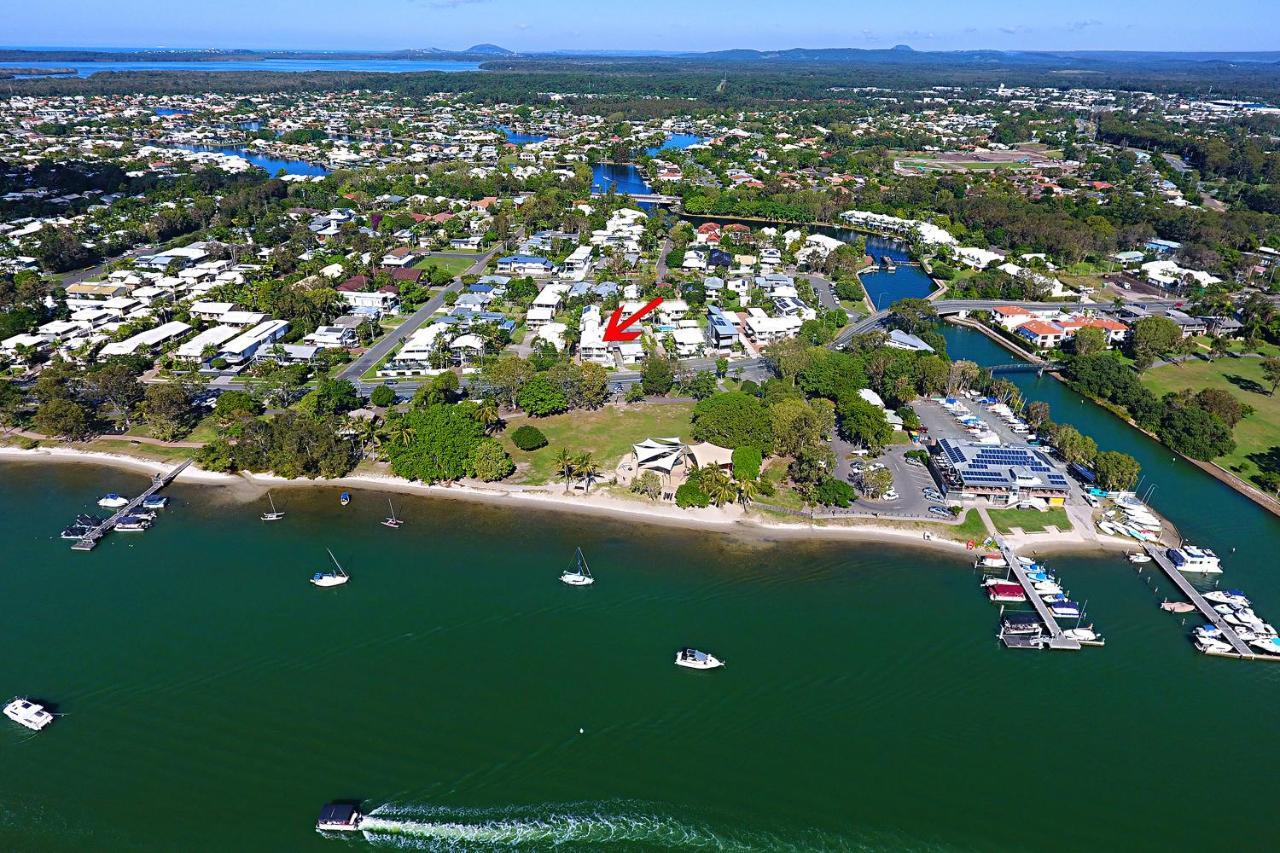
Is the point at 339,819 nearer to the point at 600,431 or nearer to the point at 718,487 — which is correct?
the point at 718,487

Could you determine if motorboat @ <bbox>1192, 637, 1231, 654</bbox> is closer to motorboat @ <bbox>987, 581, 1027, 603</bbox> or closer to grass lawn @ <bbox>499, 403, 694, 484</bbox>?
motorboat @ <bbox>987, 581, 1027, 603</bbox>

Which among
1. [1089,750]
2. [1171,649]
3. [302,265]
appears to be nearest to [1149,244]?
[1171,649]

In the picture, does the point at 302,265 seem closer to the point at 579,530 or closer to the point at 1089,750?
the point at 579,530

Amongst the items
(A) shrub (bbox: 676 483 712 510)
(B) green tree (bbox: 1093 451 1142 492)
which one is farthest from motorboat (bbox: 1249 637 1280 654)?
(A) shrub (bbox: 676 483 712 510)

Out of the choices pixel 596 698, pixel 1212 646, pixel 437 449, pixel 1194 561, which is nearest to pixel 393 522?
pixel 437 449

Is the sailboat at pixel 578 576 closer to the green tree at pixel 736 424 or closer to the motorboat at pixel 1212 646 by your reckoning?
the green tree at pixel 736 424

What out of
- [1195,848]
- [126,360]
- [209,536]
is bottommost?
[1195,848]
